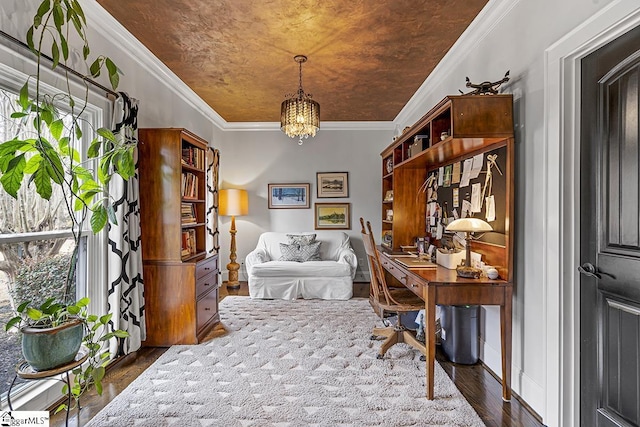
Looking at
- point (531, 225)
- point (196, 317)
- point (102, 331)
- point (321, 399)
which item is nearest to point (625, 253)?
point (531, 225)

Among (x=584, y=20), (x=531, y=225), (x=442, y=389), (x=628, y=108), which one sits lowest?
(x=442, y=389)

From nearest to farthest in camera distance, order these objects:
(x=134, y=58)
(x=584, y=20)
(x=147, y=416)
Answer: (x=584, y=20) < (x=147, y=416) < (x=134, y=58)

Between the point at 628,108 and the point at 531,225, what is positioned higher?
the point at 628,108

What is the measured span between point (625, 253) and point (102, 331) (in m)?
3.22

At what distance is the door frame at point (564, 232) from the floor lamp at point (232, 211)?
14.2 feet

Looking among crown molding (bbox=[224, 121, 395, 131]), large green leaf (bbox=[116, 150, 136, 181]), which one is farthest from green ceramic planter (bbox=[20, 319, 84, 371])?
crown molding (bbox=[224, 121, 395, 131])

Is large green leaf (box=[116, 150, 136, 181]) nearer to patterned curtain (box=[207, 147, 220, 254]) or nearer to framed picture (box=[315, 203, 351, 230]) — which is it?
patterned curtain (box=[207, 147, 220, 254])

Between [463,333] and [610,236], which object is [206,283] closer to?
[463,333]

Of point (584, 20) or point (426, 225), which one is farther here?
point (426, 225)

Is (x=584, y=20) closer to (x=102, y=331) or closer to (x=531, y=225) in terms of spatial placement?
(x=531, y=225)

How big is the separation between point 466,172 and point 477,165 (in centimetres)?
17

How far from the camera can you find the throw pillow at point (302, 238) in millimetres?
5203

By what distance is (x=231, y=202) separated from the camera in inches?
211

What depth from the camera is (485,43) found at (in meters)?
2.61
